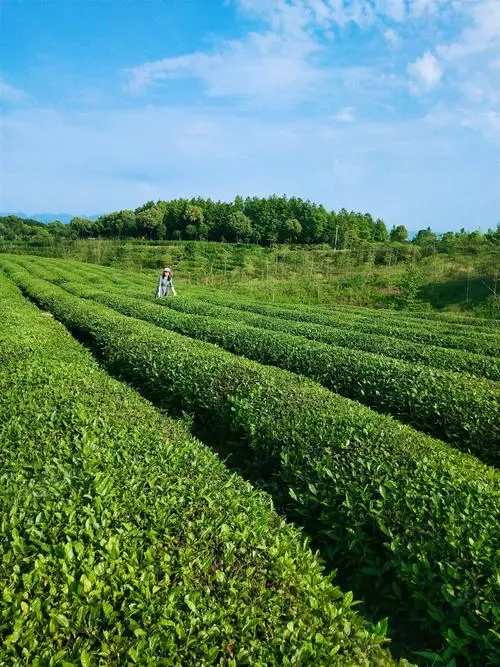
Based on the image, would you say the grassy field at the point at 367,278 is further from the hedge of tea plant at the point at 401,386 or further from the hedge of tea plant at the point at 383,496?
the hedge of tea plant at the point at 383,496

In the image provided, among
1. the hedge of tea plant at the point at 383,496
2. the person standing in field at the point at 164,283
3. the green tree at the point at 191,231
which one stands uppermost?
the green tree at the point at 191,231

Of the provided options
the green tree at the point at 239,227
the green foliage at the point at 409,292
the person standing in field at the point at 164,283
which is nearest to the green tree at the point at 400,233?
the green tree at the point at 239,227

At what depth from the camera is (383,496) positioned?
4480 millimetres

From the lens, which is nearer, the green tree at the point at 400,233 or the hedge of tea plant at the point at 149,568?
the hedge of tea plant at the point at 149,568

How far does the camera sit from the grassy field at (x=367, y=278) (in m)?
33.5

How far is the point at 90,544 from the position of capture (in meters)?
3.27

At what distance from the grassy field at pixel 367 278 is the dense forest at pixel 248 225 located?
850 inches

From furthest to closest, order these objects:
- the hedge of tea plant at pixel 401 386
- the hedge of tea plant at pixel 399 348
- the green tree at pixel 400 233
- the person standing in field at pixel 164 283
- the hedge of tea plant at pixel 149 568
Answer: the green tree at pixel 400 233, the person standing in field at pixel 164 283, the hedge of tea plant at pixel 399 348, the hedge of tea plant at pixel 401 386, the hedge of tea plant at pixel 149 568

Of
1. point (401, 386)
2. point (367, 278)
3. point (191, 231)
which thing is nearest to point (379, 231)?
point (191, 231)

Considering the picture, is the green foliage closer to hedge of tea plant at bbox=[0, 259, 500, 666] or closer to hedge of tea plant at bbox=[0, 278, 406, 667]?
hedge of tea plant at bbox=[0, 259, 500, 666]

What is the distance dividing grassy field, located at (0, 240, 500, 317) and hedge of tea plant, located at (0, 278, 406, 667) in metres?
29.0

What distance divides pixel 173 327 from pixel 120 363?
5.02 meters

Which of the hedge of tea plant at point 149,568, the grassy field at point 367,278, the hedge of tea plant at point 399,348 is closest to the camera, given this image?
the hedge of tea plant at point 149,568

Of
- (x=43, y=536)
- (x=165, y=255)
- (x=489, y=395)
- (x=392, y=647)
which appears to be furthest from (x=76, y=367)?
(x=165, y=255)
